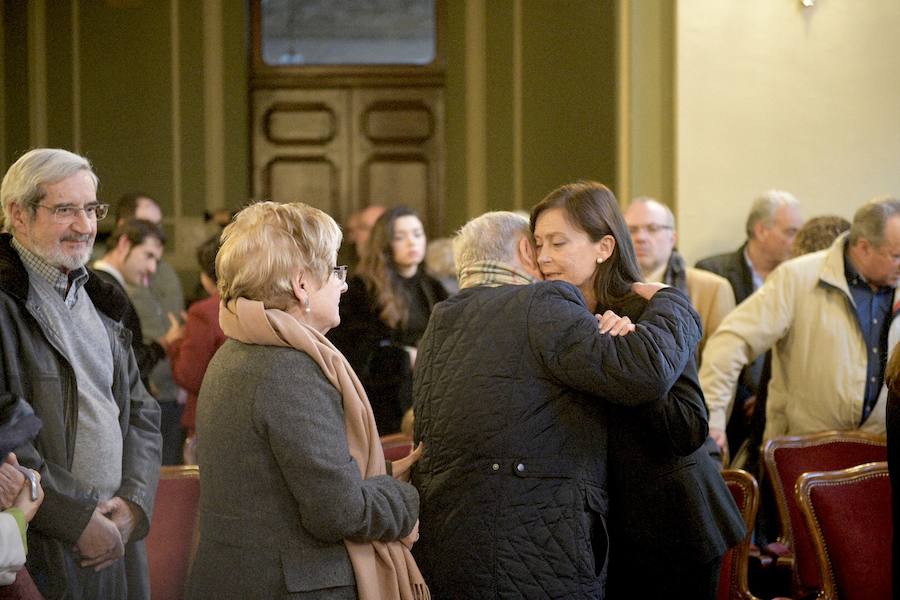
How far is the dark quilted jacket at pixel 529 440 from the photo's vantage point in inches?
99.0

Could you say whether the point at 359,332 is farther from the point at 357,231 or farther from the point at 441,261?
the point at 357,231

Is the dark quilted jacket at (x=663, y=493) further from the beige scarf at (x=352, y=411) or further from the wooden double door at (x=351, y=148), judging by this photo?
the wooden double door at (x=351, y=148)

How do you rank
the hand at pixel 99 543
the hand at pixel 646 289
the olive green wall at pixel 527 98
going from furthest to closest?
1. the olive green wall at pixel 527 98
2. the hand at pixel 646 289
3. the hand at pixel 99 543

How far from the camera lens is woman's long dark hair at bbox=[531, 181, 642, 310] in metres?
2.74

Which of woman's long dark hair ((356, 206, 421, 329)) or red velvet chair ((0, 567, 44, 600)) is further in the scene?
woman's long dark hair ((356, 206, 421, 329))

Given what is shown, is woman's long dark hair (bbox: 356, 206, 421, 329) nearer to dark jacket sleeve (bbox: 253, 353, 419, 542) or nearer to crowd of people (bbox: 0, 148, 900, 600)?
crowd of people (bbox: 0, 148, 900, 600)

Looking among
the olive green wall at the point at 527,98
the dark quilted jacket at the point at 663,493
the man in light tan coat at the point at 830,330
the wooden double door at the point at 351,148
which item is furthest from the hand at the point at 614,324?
the wooden double door at the point at 351,148

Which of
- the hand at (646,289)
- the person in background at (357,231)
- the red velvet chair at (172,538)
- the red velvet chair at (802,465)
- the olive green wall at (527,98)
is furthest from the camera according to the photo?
the person in background at (357,231)

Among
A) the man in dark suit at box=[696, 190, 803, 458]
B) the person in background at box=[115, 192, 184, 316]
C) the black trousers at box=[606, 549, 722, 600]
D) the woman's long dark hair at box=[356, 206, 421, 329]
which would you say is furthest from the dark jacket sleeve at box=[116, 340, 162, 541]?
the person in background at box=[115, 192, 184, 316]

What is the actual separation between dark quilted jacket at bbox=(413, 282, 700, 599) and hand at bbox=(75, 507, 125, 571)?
2.31ft

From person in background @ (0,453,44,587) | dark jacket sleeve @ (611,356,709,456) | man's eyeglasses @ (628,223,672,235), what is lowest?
person in background @ (0,453,44,587)

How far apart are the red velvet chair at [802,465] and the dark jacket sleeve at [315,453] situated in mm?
1617

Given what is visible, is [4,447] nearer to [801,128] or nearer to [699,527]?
[699,527]

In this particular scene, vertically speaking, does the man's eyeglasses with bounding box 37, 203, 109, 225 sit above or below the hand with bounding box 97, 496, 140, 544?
above
